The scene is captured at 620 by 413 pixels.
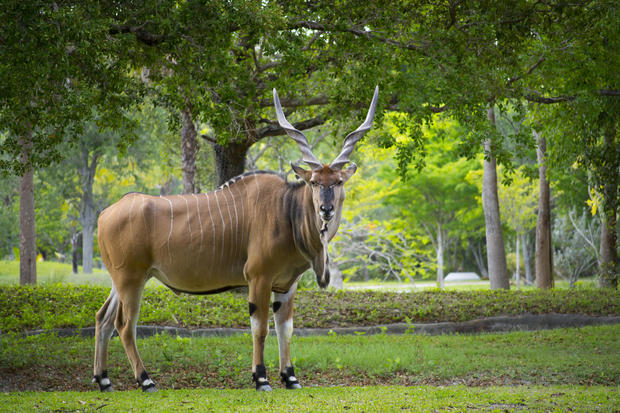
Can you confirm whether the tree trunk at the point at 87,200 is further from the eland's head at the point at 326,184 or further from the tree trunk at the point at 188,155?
the eland's head at the point at 326,184

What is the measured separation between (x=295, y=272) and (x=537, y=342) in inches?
224

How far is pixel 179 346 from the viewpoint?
9930 mm

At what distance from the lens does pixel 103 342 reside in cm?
771

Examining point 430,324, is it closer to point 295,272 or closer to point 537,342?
point 537,342

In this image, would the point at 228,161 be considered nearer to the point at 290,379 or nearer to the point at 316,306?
the point at 316,306

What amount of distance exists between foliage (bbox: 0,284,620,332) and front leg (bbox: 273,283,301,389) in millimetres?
4592

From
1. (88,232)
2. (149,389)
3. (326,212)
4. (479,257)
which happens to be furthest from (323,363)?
(479,257)

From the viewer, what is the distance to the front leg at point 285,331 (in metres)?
7.52

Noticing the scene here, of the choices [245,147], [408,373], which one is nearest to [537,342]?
[408,373]

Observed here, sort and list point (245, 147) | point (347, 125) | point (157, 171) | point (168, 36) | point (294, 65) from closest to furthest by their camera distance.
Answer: point (168, 36), point (294, 65), point (347, 125), point (245, 147), point (157, 171)

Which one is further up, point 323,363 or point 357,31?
point 357,31

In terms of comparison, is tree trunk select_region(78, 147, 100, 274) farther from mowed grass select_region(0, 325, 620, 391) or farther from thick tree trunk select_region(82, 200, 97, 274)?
mowed grass select_region(0, 325, 620, 391)

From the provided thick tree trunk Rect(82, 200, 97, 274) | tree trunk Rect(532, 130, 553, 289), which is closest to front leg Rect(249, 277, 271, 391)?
tree trunk Rect(532, 130, 553, 289)

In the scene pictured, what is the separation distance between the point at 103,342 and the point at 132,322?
56 centimetres
